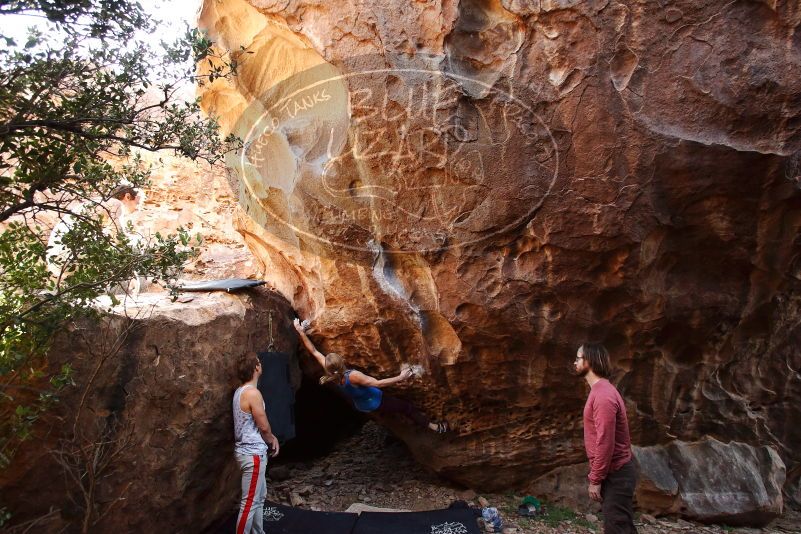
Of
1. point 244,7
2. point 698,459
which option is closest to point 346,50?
point 244,7

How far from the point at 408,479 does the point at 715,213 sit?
3591 millimetres

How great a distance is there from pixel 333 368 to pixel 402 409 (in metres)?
0.76

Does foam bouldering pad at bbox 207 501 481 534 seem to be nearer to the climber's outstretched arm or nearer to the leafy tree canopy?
the climber's outstretched arm

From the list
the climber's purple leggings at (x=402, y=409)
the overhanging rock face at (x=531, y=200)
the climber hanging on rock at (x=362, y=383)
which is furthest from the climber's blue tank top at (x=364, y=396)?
the overhanging rock face at (x=531, y=200)

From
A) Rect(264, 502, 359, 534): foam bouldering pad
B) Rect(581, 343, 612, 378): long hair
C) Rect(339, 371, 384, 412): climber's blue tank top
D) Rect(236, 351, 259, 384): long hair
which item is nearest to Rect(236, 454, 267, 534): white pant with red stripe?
Rect(236, 351, 259, 384): long hair

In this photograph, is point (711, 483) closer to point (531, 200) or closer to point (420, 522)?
point (420, 522)

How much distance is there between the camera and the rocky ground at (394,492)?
5070 mm

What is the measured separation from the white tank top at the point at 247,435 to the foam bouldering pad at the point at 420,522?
1187 millimetres

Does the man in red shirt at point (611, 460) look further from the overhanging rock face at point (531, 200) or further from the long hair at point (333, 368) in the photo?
the long hair at point (333, 368)

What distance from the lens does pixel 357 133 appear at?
4234 millimetres

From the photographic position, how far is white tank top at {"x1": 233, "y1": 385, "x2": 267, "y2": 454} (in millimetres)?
4023

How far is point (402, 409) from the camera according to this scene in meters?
5.18

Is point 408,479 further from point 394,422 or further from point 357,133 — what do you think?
point 357,133

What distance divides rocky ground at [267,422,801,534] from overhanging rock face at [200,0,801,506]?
1.08 ft
